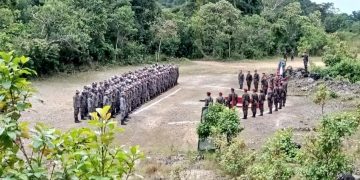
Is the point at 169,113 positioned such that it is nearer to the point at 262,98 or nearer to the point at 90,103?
the point at 90,103

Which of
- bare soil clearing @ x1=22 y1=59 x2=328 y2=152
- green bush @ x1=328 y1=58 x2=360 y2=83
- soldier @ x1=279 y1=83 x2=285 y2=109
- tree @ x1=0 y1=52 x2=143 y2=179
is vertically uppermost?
tree @ x1=0 y1=52 x2=143 y2=179

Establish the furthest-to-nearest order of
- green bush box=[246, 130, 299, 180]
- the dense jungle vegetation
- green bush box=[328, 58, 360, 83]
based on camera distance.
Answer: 1. the dense jungle vegetation
2. green bush box=[328, 58, 360, 83]
3. green bush box=[246, 130, 299, 180]

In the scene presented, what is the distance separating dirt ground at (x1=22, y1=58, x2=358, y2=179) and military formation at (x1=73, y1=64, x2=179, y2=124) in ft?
0.95

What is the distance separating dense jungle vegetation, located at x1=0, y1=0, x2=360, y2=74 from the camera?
69.1 ft

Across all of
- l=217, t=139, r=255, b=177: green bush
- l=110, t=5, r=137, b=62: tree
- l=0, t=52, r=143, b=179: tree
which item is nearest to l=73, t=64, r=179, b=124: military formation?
l=217, t=139, r=255, b=177: green bush

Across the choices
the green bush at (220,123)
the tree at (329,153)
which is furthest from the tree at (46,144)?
the green bush at (220,123)

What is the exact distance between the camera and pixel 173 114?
15.6 meters

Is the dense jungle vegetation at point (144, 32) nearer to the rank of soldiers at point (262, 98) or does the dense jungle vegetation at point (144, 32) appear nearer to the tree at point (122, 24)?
the tree at point (122, 24)

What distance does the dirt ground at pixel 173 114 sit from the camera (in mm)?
12728

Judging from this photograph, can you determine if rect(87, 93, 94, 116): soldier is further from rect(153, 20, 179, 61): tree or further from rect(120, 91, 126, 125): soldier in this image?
rect(153, 20, 179, 61): tree

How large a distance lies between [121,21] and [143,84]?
8.60 m

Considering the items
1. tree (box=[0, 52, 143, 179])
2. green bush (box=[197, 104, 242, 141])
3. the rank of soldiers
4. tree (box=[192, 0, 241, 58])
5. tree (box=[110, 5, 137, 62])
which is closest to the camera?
tree (box=[0, 52, 143, 179])

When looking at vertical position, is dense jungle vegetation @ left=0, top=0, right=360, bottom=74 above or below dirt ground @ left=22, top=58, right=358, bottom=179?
above

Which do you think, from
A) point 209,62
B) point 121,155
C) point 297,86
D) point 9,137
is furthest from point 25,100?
point 209,62
